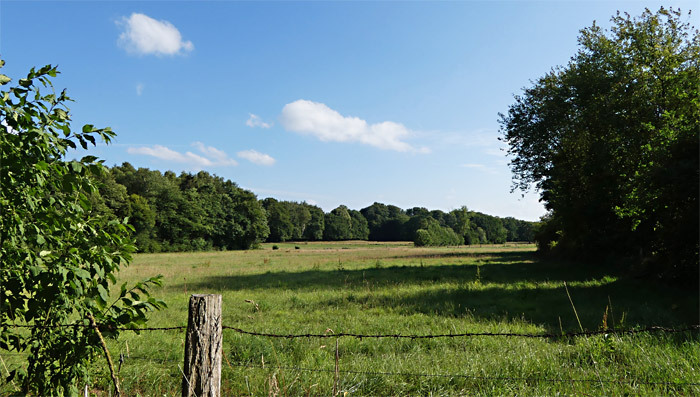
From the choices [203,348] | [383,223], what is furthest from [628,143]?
[383,223]

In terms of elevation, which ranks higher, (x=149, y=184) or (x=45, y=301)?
(x=149, y=184)

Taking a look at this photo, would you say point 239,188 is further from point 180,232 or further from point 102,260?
point 102,260

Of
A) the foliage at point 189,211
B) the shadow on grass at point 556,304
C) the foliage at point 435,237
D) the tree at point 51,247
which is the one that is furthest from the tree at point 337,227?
the tree at point 51,247

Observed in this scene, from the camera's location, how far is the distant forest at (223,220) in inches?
2392

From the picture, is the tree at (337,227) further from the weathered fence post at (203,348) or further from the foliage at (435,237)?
the weathered fence post at (203,348)

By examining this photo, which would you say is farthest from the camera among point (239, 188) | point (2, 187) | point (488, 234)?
point (488, 234)

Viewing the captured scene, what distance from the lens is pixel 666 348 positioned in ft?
19.9

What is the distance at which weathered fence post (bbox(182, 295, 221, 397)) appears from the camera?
3.14 meters

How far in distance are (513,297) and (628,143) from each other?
419 inches

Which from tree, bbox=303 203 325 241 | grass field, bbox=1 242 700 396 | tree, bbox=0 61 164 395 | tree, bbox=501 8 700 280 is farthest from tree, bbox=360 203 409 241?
tree, bbox=0 61 164 395

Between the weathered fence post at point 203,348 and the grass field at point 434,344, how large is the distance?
6.4 inches

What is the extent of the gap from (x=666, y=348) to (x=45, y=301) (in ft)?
26.9

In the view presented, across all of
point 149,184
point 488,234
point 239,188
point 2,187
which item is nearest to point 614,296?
point 2,187

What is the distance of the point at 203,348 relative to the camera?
317cm
